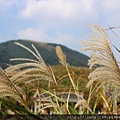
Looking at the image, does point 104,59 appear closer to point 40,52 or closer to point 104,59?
point 104,59

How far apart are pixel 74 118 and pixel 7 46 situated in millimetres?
123786

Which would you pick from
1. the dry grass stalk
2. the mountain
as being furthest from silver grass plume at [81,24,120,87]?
the mountain

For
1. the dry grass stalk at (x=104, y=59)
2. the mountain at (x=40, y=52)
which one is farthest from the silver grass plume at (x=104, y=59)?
the mountain at (x=40, y=52)

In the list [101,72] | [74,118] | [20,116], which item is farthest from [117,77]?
[20,116]

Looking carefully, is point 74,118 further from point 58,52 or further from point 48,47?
point 48,47

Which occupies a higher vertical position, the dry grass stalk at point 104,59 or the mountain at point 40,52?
the mountain at point 40,52

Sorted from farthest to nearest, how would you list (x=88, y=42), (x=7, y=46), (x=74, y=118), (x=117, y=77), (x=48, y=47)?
→ (x=48, y=47) → (x=7, y=46) → (x=74, y=118) → (x=88, y=42) → (x=117, y=77)

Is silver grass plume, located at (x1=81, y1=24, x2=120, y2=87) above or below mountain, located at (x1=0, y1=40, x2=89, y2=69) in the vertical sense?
below

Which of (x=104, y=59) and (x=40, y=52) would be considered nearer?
(x=104, y=59)

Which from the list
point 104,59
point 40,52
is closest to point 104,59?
point 104,59

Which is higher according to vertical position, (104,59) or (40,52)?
(40,52)

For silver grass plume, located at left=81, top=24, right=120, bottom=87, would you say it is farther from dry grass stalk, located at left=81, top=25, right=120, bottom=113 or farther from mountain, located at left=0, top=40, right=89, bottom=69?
mountain, located at left=0, top=40, right=89, bottom=69

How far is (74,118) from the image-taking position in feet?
7.82

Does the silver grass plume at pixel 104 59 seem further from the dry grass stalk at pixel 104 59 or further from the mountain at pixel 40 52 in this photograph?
the mountain at pixel 40 52
